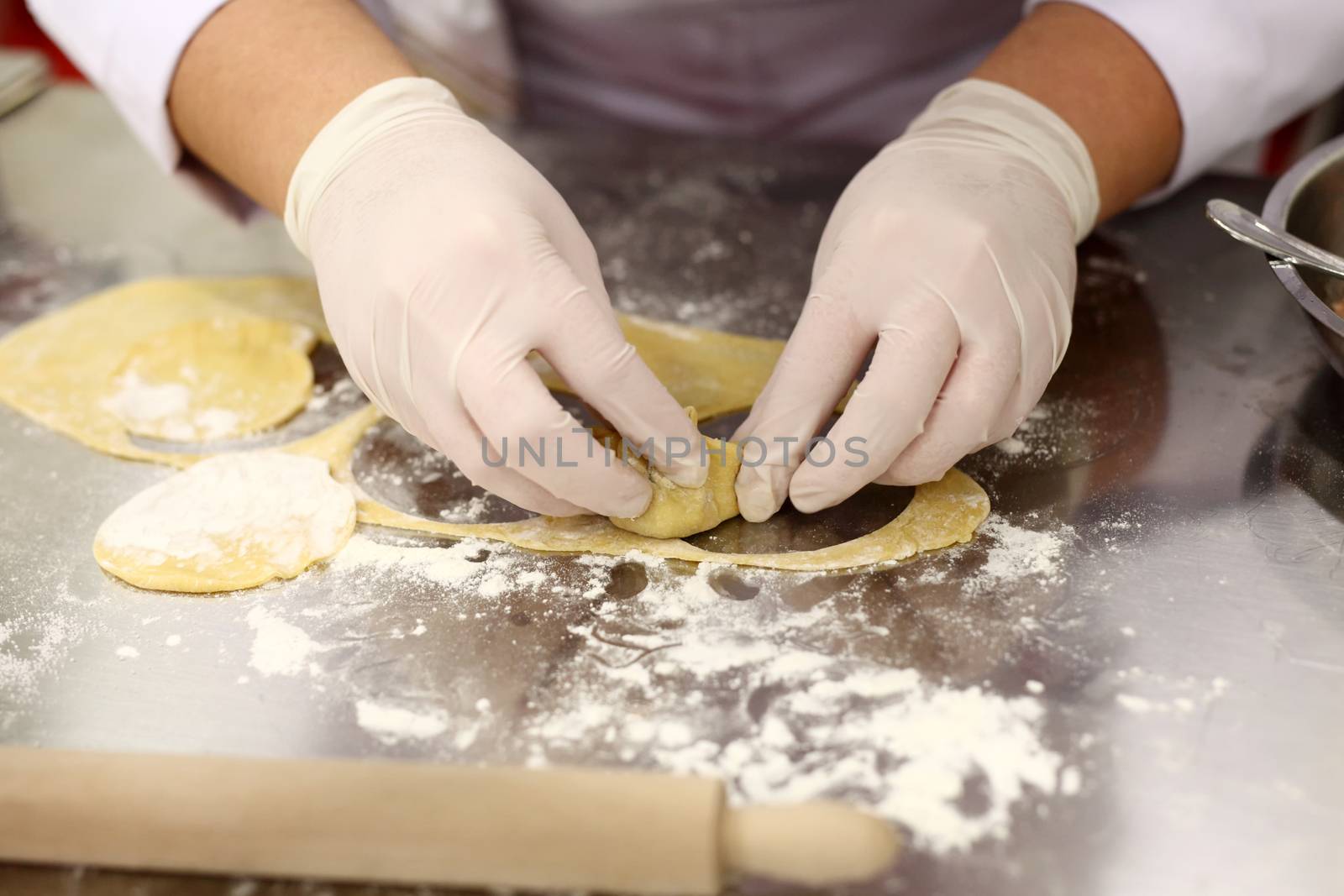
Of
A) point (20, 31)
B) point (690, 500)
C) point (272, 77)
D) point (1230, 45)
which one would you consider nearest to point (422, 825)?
point (690, 500)

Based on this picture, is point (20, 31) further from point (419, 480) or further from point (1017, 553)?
point (1017, 553)

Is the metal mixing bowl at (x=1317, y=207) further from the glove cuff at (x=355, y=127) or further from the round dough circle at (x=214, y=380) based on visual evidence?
the round dough circle at (x=214, y=380)

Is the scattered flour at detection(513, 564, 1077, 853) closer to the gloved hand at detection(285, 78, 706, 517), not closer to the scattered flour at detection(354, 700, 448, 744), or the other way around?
the scattered flour at detection(354, 700, 448, 744)

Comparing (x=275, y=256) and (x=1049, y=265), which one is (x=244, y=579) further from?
(x=1049, y=265)

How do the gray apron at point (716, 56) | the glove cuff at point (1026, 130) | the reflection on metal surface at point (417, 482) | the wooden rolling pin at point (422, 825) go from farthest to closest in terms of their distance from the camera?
1. the gray apron at point (716, 56)
2. the glove cuff at point (1026, 130)
3. the reflection on metal surface at point (417, 482)
4. the wooden rolling pin at point (422, 825)

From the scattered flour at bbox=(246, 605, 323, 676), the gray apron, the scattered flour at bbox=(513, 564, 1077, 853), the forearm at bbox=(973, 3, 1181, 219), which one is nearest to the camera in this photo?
the scattered flour at bbox=(513, 564, 1077, 853)

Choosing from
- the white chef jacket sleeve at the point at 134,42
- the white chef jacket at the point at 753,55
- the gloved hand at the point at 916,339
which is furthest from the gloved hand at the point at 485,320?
the white chef jacket at the point at 753,55

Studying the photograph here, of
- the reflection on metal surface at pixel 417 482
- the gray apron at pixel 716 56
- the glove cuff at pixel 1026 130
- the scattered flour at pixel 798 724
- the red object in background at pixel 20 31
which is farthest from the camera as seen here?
the red object in background at pixel 20 31

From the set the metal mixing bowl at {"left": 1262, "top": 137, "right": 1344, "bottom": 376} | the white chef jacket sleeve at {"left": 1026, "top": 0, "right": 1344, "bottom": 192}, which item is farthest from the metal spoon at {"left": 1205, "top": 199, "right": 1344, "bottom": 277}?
the white chef jacket sleeve at {"left": 1026, "top": 0, "right": 1344, "bottom": 192}

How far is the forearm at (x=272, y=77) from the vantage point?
5.13ft

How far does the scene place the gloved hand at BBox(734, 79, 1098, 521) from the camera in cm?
127

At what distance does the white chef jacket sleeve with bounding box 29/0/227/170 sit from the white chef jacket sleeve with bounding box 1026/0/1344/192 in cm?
151

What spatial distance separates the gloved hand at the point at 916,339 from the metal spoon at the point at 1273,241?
21 cm

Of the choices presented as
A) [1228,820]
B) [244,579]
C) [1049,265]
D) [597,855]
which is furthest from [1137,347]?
[244,579]
